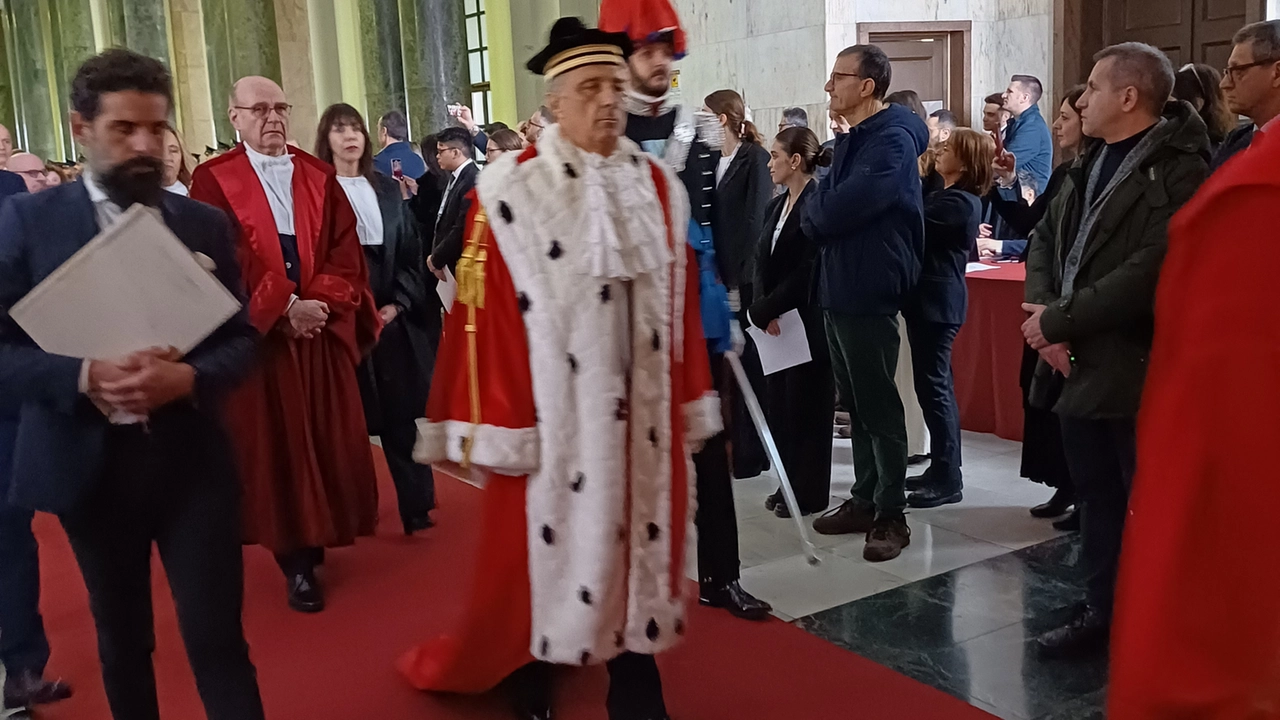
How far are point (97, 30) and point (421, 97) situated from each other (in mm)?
10572

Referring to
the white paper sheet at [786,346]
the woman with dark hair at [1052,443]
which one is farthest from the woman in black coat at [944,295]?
the white paper sheet at [786,346]

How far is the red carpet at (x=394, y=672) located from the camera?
9.41ft

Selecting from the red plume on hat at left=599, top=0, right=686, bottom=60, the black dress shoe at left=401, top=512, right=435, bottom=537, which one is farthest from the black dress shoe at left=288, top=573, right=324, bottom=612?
the red plume on hat at left=599, top=0, right=686, bottom=60

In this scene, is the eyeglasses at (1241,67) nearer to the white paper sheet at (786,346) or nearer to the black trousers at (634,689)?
the white paper sheet at (786,346)

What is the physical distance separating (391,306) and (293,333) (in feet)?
2.52

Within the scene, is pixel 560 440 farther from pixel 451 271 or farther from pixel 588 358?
pixel 451 271

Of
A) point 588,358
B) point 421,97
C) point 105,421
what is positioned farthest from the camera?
point 421,97

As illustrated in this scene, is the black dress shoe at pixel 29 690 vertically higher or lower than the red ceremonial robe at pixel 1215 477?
lower

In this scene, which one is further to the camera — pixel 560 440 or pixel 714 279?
pixel 714 279

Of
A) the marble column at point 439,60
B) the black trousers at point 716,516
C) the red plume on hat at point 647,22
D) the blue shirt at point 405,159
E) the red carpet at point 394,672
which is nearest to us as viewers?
the red carpet at point 394,672

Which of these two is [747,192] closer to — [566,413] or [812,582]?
[812,582]

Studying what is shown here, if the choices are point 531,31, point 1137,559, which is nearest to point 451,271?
point 1137,559

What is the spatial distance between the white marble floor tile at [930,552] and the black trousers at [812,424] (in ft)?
1.33

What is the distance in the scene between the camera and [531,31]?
1322 cm
